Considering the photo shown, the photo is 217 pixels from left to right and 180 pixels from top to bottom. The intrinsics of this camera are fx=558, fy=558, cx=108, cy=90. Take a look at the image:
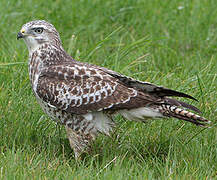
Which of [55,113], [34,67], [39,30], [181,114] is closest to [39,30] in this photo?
[39,30]

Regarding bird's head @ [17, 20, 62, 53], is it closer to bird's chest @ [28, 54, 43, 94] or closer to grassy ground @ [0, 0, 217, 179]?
bird's chest @ [28, 54, 43, 94]

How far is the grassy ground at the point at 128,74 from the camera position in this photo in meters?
5.53

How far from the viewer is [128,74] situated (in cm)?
750

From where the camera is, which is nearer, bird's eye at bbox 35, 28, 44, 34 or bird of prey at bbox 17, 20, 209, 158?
bird of prey at bbox 17, 20, 209, 158

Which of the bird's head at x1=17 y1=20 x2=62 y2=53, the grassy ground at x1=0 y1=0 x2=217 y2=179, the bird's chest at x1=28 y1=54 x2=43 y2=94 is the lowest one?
the grassy ground at x1=0 y1=0 x2=217 y2=179

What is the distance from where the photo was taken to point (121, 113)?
20.2ft

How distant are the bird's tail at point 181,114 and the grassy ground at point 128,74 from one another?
12.0 inches

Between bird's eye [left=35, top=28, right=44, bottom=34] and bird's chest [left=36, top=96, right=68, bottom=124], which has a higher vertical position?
bird's eye [left=35, top=28, right=44, bottom=34]

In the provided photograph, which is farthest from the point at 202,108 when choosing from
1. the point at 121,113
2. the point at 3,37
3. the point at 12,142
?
the point at 3,37

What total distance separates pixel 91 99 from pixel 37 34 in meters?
1.06

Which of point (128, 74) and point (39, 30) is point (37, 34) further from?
point (128, 74)

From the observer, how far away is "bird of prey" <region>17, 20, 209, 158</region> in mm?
5980

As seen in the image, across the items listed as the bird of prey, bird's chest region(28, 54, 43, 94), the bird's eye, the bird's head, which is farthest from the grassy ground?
the bird's eye

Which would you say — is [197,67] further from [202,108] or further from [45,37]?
[45,37]
